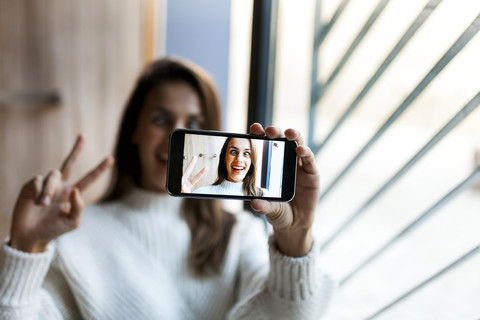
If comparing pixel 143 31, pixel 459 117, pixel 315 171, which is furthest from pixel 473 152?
pixel 143 31

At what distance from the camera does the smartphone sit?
0.61m

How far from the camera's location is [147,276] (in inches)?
34.7

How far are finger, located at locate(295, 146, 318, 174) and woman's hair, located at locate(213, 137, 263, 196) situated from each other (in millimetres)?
67

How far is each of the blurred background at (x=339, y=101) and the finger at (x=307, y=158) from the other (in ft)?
0.87

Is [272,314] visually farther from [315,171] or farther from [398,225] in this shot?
[398,225]

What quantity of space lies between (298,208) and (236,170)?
5.0 inches

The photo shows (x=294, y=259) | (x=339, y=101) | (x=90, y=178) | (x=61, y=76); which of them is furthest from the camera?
(x=61, y=76)

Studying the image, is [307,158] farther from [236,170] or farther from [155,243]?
[155,243]

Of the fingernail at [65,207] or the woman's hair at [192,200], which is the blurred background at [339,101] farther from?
the fingernail at [65,207]

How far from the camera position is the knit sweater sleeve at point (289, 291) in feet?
2.35

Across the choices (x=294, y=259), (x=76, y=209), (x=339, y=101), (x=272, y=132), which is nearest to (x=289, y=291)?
(x=294, y=259)

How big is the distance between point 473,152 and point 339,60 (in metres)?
0.47

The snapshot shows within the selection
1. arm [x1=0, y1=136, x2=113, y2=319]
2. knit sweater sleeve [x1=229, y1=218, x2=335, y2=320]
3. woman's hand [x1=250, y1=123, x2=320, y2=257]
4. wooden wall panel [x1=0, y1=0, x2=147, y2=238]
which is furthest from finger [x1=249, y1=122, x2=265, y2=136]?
wooden wall panel [x1=0, y1=0, x2=147, y2=238]

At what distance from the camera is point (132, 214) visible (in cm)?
95
